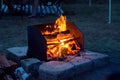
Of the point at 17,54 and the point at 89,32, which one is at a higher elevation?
the point at 17,54

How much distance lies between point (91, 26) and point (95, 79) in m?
3.54

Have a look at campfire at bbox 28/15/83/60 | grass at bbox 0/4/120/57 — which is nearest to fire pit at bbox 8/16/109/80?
campfire at bbox 28/15/83/60

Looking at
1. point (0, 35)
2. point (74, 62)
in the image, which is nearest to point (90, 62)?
point (74, 62)

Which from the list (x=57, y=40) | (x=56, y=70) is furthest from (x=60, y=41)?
(x=56, y=70)

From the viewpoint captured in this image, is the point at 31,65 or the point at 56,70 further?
the point at 31,65

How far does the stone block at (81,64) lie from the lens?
131 inches

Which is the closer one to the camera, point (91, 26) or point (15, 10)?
point (91, 26)

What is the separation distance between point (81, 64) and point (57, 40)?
44 centimetres

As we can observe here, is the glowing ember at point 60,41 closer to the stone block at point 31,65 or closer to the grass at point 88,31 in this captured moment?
the stone block at point 31,65

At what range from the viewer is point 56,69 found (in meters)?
3.18

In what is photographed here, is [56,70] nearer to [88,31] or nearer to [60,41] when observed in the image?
[60,41]

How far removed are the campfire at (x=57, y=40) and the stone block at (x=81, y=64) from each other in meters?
0.17

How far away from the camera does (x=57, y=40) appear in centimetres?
356

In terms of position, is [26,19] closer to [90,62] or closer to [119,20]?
[119,20]
